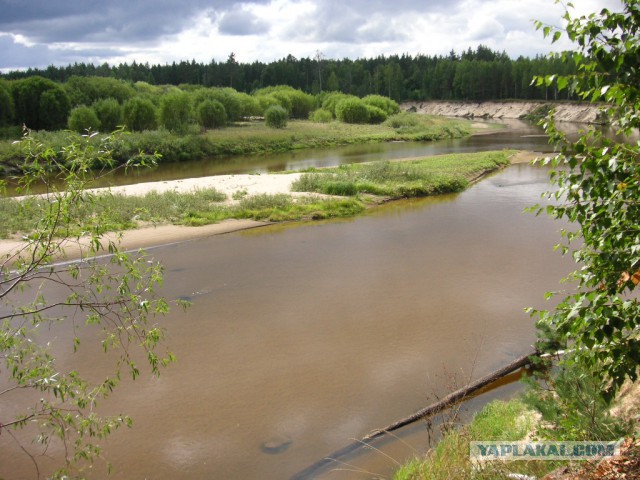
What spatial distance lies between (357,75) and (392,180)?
395ft

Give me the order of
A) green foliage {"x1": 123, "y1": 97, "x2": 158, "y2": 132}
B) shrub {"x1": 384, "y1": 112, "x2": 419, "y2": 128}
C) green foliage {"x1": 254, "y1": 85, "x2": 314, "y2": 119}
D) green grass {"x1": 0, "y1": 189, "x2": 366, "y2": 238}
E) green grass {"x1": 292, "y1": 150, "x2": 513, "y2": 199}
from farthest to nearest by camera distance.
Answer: green foliage {"x1": 254, "y1": 85, "x2": 314, "y2": 119} → shrub {"x1": 384, "y1": 112, "x2": 419, "y2": 128} → green foliage {"x1": 123, "y1": 97, "x2": 158, "y2": 132} → green grass {"x1": 292, "y1": 150, "x2": 513, "y2": 199} → green grass {"x1": 0, "y1": 189, "x2": 366, "y2": 238}

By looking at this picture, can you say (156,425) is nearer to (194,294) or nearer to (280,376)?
(280,376)

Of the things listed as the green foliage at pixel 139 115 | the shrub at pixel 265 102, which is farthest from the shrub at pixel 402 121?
the green foliage at pixel 139 115

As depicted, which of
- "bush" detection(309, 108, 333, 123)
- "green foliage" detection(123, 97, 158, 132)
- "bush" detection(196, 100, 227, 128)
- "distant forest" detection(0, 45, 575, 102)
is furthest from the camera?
"distant forest" detection(0, 45, 575, 102)

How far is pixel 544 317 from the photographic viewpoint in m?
5.30

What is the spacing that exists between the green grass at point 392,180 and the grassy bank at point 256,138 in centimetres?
1749

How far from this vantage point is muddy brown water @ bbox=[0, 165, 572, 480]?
10281 mm

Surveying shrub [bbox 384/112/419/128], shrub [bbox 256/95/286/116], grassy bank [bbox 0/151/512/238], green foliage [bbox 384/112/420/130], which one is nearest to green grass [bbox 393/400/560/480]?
grassy bank [bbox 0/151/512/238]

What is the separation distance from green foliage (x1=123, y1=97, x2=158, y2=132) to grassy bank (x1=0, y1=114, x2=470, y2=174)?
441 centimetres

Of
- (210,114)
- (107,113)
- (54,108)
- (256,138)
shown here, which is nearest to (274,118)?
(210,114)

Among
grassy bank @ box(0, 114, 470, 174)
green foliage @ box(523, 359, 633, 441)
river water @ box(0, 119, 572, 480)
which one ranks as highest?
grassy bank @ box(0, 114, 470, 174)

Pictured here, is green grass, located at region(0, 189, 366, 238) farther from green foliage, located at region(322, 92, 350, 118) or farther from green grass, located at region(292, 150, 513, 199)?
green foliage, located at region(322, 92, 350, 118)

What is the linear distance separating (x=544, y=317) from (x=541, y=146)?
57043 millimetres

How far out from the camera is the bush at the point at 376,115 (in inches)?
3780
